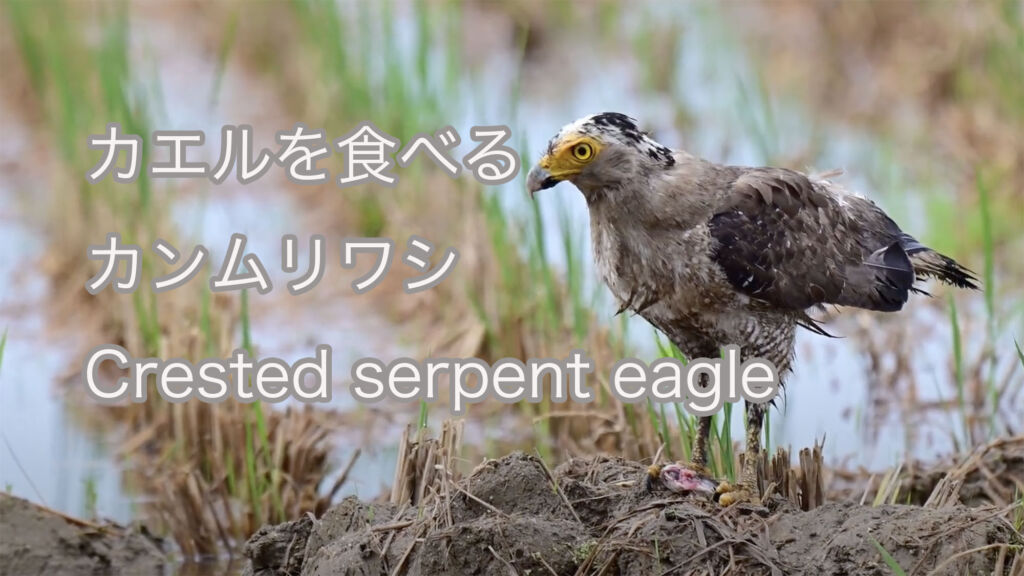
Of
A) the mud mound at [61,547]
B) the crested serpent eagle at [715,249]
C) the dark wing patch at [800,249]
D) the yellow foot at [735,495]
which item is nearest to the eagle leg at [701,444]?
the crested serpent eagle at [715,249]

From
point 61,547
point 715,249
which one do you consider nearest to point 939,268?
point 715,249

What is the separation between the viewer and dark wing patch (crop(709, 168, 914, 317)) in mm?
5254

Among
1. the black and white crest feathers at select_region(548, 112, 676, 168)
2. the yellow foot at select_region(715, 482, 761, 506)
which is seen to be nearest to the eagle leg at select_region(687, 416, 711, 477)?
the yellow foot at select_region(715, 482, 761, 506)

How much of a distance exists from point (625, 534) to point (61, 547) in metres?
2.21

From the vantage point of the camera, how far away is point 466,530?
4762mm

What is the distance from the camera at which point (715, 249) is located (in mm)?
5191

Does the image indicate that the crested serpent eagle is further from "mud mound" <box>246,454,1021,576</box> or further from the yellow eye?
"mud mound" <box>246,454,1021,576</box>

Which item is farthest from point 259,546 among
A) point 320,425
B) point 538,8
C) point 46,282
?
point 538,8

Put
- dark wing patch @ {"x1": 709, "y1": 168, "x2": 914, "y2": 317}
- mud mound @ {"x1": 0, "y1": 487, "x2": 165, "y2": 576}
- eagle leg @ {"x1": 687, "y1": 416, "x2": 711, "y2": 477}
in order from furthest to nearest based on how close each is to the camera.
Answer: mud mound @ {"x1": 0, "y1": 487, "x2": 165, "y2": 576} < eagle leg @ {"x1": 687, "y1": 416, "x2": 711, "y2": 477} < dark wing patch @ {"x1": 709, "y1": 168, "x2": 914, "y2": 317}

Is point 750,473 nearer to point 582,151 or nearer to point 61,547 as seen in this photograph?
point 582,151

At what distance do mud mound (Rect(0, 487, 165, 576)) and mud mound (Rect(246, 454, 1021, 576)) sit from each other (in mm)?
1187

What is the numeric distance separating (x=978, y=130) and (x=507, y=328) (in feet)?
13.3

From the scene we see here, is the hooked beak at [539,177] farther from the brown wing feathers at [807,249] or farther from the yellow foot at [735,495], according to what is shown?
the yellow foot at [735,495]

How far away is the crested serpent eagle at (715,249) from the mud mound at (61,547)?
199 centimetres
